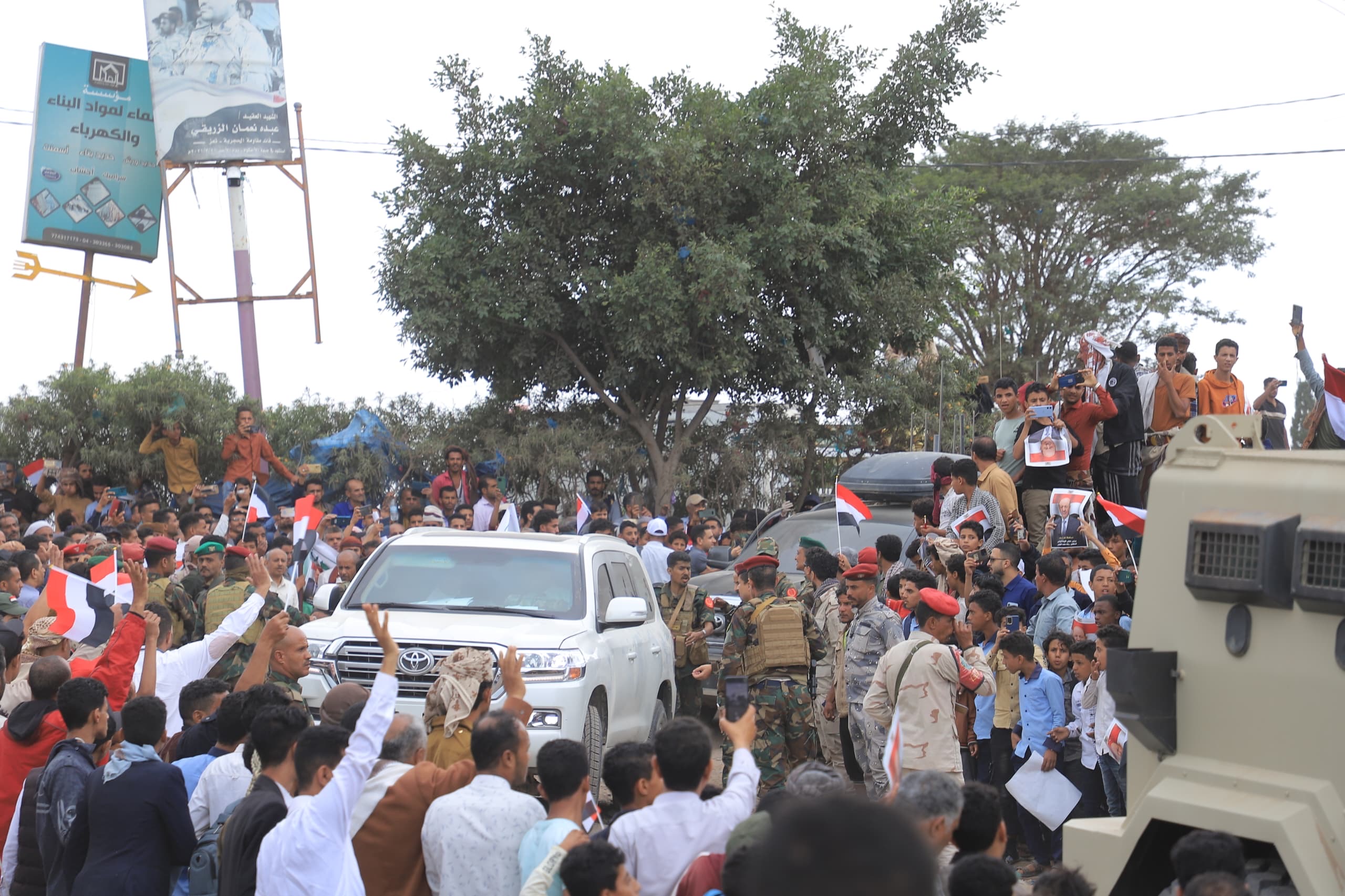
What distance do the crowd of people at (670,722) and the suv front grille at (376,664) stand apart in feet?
1.21

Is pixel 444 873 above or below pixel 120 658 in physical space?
→ below

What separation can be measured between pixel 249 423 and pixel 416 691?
9.59 metres

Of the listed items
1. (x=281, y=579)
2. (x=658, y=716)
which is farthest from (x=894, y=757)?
(x=281, y=579)

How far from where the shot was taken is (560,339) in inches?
717

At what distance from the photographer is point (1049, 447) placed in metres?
10.9

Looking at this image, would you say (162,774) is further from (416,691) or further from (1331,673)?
(1331,673)

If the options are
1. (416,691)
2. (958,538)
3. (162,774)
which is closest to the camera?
(162,774)

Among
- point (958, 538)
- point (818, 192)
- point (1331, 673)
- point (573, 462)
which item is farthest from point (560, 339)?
point (1331, 673)

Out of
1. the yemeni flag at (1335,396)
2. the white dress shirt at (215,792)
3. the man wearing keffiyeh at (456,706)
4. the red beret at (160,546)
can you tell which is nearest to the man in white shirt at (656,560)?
the red beret at (160,546)

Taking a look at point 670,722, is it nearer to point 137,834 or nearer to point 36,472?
point 137,834

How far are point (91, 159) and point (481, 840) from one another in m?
23.1

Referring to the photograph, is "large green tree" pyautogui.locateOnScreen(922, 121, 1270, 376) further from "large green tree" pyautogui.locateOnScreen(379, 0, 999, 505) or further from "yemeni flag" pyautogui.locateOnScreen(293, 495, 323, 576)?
"yemeni flag" pyautogui.locateOnScreen(293, 495, 323, 576)

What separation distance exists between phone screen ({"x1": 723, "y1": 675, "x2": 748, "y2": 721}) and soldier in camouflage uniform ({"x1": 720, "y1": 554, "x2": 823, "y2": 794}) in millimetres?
2773

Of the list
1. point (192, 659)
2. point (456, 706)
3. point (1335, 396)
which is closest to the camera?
point (456, 706)
